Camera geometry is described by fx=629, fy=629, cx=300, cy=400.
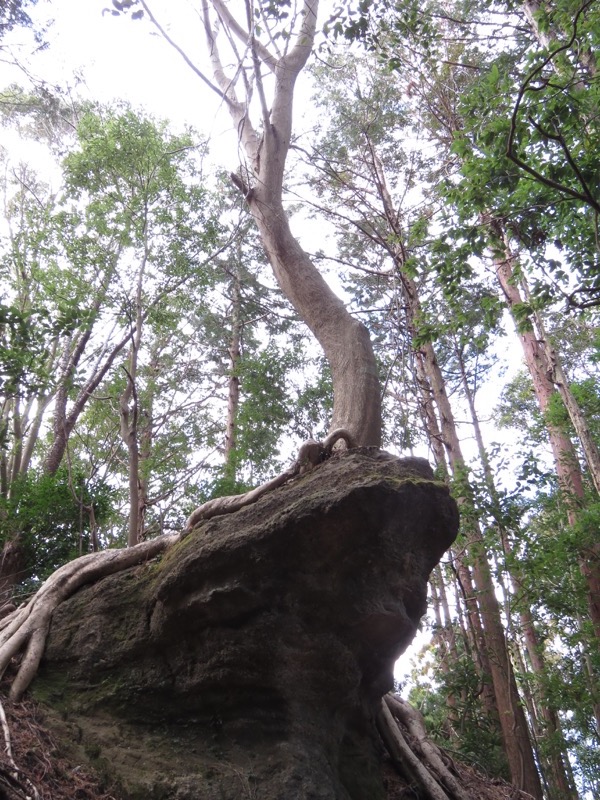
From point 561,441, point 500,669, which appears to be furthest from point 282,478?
point 561,441

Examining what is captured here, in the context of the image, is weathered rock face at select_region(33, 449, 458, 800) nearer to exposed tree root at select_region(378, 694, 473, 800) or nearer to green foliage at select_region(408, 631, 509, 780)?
exposed tree root at select_region(378, 694, 473, 800)

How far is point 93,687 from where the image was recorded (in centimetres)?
330

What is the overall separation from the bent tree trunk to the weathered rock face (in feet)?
3.13

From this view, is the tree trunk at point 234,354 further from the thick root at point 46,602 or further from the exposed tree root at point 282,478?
the exposed tree root at point 282,478

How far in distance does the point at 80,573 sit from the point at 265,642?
1.45 metres

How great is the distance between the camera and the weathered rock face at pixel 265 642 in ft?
9.93

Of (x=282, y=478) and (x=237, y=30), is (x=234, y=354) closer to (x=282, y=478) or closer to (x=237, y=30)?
(x=237, y=30)

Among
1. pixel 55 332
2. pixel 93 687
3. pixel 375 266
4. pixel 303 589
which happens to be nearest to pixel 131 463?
pixel 55 332

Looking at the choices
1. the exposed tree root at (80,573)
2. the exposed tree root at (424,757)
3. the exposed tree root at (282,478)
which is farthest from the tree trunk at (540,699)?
the exposed tree root at (80,573)

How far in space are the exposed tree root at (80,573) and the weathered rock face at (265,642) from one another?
125 mm

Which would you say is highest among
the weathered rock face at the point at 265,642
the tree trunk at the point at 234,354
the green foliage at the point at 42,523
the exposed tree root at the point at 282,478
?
the tree trunk at the point at 234,354

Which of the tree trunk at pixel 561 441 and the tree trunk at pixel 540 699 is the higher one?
the tree trunk at pixel 561 441

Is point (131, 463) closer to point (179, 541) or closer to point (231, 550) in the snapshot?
point (179, 541)

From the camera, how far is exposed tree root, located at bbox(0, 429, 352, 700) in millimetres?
3375
